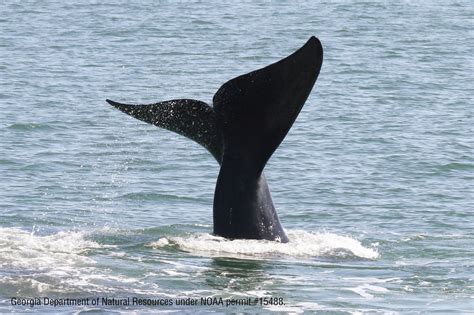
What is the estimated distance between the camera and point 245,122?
12.1 meters

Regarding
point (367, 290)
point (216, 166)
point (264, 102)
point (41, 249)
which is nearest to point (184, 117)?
point (264, 102)

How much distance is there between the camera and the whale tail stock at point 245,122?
38.9 ft

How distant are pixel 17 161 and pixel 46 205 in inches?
152

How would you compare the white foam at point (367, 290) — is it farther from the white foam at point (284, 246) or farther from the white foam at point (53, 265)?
the white foam at point (53, 265)

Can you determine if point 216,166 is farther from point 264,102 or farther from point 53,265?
point 53,265

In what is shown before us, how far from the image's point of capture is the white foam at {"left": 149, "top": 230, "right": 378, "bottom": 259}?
1259 cm

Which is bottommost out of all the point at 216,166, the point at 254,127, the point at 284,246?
the point at 216,166

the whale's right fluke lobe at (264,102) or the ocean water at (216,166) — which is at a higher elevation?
the whale's right fluke lobe at (264,102)

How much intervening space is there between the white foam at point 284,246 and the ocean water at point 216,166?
0.03 metres

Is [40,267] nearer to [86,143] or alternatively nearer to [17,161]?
[17,161]

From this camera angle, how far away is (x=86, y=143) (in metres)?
22.9

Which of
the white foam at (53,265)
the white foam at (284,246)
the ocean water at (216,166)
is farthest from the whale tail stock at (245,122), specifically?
the white foam at (53,265)

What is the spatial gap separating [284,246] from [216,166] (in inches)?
335

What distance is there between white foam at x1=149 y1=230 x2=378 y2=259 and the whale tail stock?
122 mm
